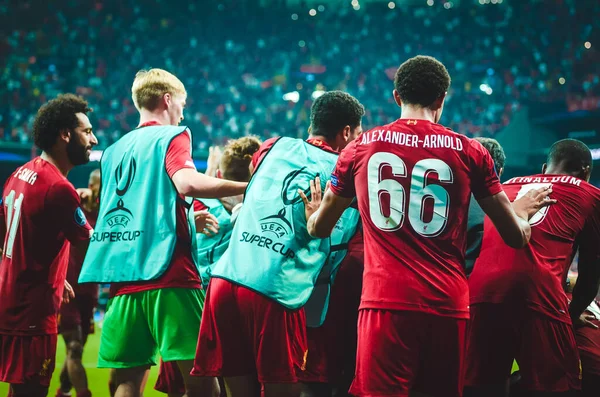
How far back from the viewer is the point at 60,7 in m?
24.3

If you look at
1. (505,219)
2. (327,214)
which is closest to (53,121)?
(327,214)

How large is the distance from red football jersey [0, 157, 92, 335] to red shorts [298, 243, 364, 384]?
1.61 meters

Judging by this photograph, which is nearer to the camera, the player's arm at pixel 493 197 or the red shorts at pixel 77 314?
the player's arm at pixel 493 197

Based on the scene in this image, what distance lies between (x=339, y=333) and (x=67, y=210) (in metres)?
1.89

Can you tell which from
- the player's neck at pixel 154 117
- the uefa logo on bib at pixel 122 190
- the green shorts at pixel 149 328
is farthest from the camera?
the player's neck at pixel 154 117

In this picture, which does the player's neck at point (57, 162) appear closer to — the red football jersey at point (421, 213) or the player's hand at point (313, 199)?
the player's hand at point (313, 199)

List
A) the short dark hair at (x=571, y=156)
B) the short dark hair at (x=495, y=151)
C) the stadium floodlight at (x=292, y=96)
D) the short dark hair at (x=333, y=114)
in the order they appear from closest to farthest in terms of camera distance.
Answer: the short dark hair at (x=333, y=114)
the short dark hair at (x=571, y=156)
the short dark hair at (x=495, y=151)
the stadium floodlight at (x=292, y=96)

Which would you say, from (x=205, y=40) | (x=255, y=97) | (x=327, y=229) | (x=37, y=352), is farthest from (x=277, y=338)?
(x=205, y=40)

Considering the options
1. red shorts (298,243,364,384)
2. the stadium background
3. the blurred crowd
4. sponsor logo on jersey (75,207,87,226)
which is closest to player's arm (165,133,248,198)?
sponsor logo on jersey (75,207,87,226)

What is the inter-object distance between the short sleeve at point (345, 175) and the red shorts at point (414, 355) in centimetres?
62

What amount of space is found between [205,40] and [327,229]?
23894 millimetres

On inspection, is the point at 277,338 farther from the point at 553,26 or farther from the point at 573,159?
the point at 553,26

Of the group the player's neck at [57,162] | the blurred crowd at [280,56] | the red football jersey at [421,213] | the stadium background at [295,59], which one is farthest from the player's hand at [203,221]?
the blurred crowd at [280,56]

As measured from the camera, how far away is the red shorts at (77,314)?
6449 mm
